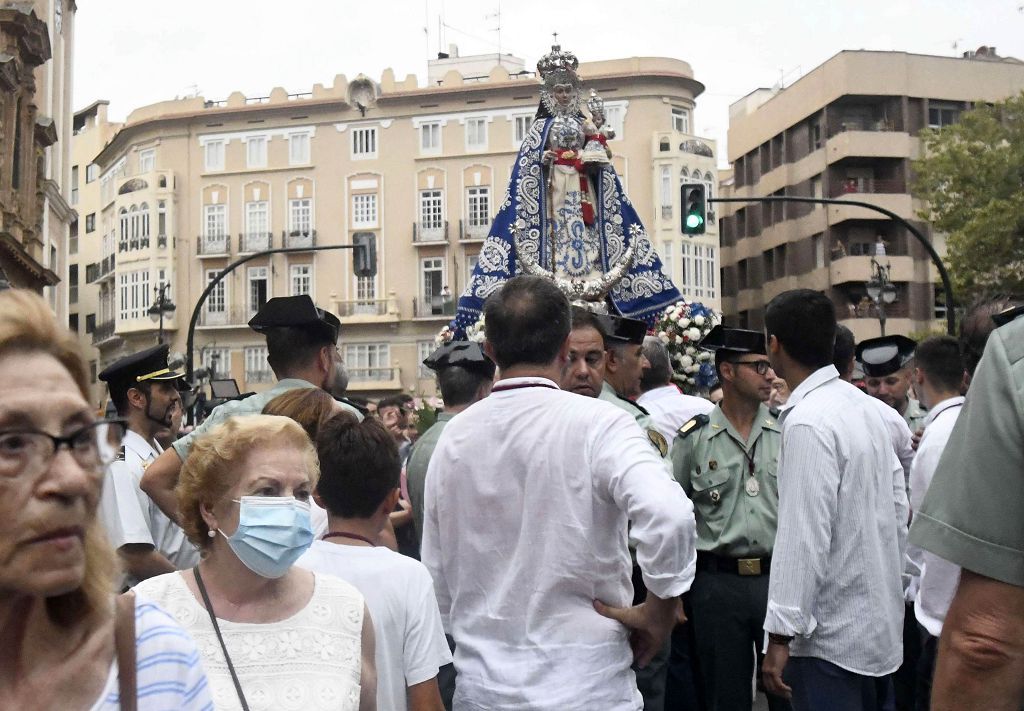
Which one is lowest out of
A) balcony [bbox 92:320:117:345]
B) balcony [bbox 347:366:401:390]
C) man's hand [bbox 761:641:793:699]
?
man's hand [bbox 761:641:793:699]

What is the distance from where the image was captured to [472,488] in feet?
14.5

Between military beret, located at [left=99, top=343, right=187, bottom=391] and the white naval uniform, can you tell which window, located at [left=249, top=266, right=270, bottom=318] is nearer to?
military beret, located at [left=99, top=343, right=187, bottom=391]

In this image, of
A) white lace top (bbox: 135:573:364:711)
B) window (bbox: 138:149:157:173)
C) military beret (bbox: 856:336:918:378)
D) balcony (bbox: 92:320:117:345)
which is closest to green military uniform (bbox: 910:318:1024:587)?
white lace top (bbox: 135:573:364:711)

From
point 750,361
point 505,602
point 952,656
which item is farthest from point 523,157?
point 952,656

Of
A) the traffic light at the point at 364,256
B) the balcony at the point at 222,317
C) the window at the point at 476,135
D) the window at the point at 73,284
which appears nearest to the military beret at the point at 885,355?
the traffic light at the point at 364,256

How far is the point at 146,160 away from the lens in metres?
65.6

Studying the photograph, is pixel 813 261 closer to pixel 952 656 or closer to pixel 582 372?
pixel 582 372

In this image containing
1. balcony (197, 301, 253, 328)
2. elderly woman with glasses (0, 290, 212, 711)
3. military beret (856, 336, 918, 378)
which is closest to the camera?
elderly woman with glasses (0, 290, 212, 711)

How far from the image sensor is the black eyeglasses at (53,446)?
192cm

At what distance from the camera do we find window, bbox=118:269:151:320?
6431cm

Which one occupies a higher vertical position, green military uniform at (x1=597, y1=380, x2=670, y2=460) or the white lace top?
green military uniform at (x1=597, y1=380, x2=670, y2=460)

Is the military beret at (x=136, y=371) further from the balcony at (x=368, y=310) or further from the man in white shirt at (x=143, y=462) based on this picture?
the balcony at (x=368, y=310)

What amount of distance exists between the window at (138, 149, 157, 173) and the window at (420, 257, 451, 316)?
47.0ft

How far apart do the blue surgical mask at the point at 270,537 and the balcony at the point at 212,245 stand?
6069 cm
